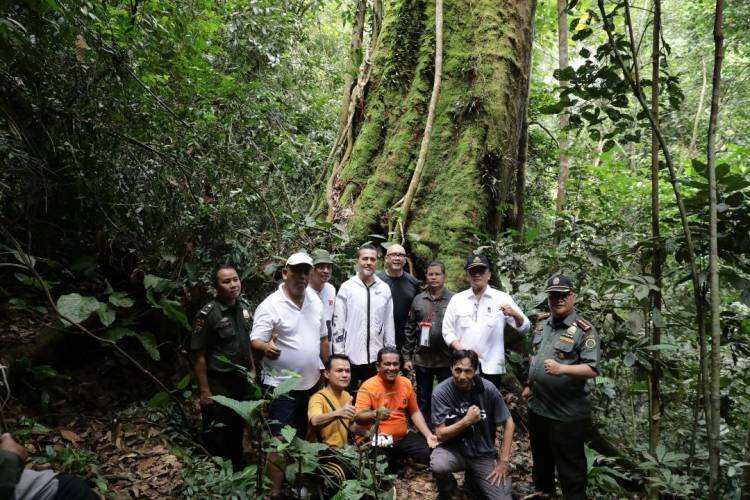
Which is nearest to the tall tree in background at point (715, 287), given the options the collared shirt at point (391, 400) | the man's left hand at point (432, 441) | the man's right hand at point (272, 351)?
the man's left hand at point (432, 441)

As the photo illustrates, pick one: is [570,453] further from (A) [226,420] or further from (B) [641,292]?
(A) [226,420]

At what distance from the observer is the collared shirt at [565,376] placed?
3971mm

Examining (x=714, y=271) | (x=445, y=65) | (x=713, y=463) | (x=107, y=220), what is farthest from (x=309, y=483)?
(x=445, y=65)

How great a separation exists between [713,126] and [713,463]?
6.47 feet

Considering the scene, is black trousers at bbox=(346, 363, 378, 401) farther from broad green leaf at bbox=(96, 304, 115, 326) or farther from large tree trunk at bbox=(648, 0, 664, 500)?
large tree trunk at bbox=(648, 0, 664, 500)

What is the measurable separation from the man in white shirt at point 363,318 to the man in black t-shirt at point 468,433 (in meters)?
0.90

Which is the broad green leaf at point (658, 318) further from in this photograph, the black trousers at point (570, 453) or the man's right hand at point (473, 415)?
the man's right hand at point (473, 415)

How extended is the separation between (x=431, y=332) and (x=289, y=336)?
4.67ft

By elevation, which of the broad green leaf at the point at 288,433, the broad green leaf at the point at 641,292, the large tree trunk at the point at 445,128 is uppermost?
the large tree trunk at the point at 445,128

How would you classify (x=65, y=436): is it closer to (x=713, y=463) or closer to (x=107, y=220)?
(x=107, y=220)

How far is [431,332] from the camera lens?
16.0 ft

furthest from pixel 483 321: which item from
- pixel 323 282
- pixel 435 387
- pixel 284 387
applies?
pixel 284 387

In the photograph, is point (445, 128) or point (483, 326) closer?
point (483, 326)

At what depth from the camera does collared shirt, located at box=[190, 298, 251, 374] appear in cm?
407
